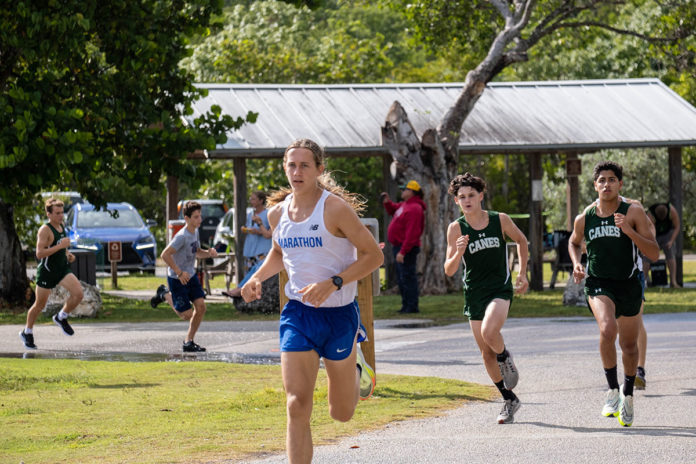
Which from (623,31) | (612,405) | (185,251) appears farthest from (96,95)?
(612,405)

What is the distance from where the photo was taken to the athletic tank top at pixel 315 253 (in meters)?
6.43

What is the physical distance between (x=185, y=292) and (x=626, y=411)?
667cm

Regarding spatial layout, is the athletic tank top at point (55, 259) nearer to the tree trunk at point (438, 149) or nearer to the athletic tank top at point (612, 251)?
the athletic tank top at point (612, 251)

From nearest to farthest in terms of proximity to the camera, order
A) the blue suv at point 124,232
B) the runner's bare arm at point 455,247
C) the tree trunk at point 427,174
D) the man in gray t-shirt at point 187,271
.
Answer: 1. the runner's bare arm at point 455,247
2. the man in gray t-shirt at point 187,271
3. the tree trunk at point 427,174
4. the blue suv at point 124,232

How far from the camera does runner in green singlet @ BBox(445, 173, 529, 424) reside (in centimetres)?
891

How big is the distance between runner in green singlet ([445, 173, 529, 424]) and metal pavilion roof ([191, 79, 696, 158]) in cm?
1335

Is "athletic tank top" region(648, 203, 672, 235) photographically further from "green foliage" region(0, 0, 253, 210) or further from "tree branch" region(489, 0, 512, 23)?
"green foliage" region(0, 0, 253, 210)

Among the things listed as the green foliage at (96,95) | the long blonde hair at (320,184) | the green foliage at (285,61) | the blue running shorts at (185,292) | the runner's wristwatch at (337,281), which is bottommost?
the blue running shorts at (185,292)

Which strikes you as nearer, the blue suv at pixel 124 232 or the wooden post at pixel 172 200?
the wooden post at pixel 172 200

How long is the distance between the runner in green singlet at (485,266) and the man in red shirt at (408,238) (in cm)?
903

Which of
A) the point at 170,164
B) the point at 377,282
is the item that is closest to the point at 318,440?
the point at 377,282

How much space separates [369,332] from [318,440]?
220cm

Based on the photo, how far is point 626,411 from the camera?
27.5 ft

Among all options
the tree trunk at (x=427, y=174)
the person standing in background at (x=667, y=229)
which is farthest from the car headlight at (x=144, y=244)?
the person standing in background at (x=667, y=229)
